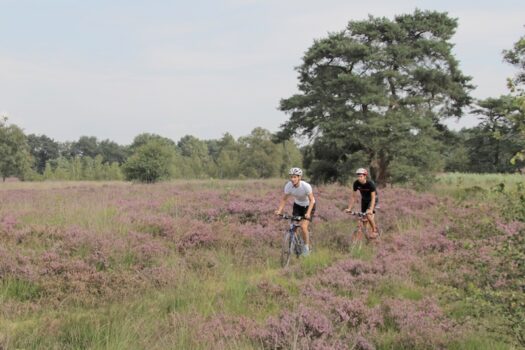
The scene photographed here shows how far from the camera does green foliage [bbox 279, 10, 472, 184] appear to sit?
24.8 metres

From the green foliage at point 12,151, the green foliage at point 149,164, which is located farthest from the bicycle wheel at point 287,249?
the green foliage at point 12,151

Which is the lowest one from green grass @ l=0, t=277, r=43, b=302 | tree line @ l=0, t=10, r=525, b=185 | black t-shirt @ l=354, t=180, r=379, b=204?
green grass @ l=0, t=277, r=43, b=302

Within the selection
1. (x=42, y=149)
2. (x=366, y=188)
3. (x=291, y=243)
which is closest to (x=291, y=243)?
(x=291, y=243)

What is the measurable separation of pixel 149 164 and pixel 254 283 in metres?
35.5

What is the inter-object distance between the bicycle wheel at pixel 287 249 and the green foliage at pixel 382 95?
1559 cm

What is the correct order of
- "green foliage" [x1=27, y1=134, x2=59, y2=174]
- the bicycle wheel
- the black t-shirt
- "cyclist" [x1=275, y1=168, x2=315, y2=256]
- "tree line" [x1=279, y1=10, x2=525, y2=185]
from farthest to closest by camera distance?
1. "green foliage" [x1=27, y1=134, x2=59, y2=174]
2. "tree line" [x1=279, y1=10, x2=525, y2=185]
3. the black t-shirt
4. "cyclist" [x1=275, y1=168, x2=315, y2=256]
5. the bicycle wheel

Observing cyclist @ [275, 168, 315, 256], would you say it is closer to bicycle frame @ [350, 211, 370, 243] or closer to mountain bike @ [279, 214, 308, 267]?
mountain bike @ [279, 214, 308, 267]

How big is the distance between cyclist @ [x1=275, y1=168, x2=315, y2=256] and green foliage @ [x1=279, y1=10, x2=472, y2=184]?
14.8 meters

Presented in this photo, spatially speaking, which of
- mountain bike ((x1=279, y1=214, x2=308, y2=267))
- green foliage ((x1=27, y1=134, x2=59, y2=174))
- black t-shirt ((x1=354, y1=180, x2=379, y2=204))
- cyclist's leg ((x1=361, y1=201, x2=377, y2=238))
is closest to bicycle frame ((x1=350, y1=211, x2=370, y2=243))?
cyclist's leg ((x1=361, y1=201, x2=377, y2=238))

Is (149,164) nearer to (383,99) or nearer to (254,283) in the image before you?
(383,99)

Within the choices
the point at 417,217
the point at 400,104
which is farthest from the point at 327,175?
the point at 417,217

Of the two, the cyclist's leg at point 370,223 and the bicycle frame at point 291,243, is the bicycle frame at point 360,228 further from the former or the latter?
the bicycle frame at point 291,243

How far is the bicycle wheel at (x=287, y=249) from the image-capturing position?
9578 millimetres

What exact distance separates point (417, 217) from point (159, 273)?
9.33m
